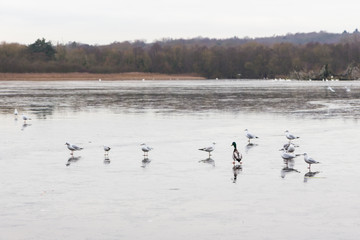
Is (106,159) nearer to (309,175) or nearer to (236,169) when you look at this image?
(236,169)

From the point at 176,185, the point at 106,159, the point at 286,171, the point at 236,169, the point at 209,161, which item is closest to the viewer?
the point at 176,185

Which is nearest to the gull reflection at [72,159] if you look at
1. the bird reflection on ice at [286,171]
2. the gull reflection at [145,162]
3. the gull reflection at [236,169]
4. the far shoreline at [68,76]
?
the gull reflection at [145,162]

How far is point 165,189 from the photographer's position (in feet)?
44.1

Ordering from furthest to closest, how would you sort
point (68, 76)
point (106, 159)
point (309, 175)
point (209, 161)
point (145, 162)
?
point (68, 76) → point (106, 159) → point (209, 161) → point (145, 162) → point (309, 175)

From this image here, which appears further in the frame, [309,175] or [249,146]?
[249,146]

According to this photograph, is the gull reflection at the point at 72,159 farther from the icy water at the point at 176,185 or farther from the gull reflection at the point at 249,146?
the gull reflection at the point at 249,146

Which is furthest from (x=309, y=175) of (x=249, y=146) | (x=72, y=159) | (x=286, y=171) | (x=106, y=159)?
(x=72, y=159)

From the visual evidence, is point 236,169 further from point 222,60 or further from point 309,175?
point 222,60

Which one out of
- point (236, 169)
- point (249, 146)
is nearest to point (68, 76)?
point (249, 146)

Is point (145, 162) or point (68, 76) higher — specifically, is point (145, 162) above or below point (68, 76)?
above

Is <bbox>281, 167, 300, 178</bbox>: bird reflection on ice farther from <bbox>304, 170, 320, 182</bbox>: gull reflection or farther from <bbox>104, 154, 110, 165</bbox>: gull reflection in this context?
<bbox>104, 154, 110, 165</bbox>: gull reflection

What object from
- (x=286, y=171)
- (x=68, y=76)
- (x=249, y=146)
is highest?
(x=286, y=171)

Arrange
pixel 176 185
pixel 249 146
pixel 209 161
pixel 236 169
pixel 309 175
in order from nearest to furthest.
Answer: pixel 176 185, pixel 309 175, pixel 236 169, pixel 209 161, pixel 249 146

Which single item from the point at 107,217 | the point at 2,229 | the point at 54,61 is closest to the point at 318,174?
the point at 107,217
